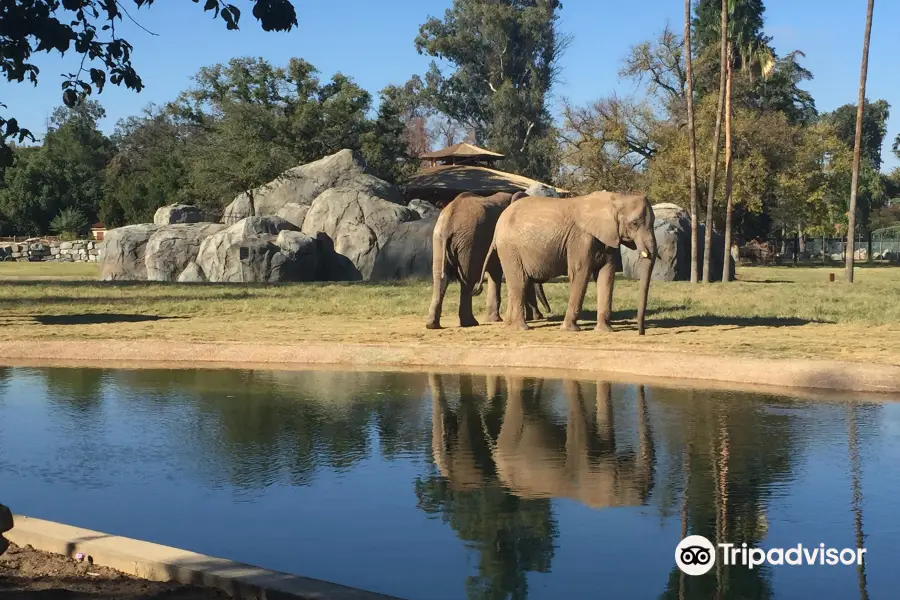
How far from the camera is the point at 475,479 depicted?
8.20 meters

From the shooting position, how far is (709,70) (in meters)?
56.2

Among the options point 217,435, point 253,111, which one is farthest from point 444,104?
point 217,435

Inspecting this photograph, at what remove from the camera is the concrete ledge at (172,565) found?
5066 mm

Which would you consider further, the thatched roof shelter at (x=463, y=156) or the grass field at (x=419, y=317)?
the thatched roof shelter at (x=463, y=156)

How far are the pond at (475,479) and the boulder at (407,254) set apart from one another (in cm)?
1673

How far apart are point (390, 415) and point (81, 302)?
1316cm

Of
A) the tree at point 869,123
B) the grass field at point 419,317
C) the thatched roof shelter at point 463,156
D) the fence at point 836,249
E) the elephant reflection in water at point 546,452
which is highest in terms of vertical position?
the tree at point 869,123

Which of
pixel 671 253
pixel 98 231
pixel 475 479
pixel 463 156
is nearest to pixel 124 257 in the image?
pixel 671 253

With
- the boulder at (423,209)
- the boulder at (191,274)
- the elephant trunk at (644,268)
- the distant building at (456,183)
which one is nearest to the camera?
the elephant trunk at (644,268)

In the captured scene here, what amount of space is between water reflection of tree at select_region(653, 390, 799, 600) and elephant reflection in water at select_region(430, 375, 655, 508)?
14.9 inches

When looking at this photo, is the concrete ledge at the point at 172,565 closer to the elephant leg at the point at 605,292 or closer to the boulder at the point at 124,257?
the elephant leg at the point at 605,292

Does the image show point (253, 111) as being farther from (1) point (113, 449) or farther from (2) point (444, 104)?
(1) point (113, 449)

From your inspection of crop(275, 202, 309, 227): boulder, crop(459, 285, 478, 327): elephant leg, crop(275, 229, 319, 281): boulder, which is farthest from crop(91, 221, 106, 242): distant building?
crop(459, 285, 478, 327): elephant leg

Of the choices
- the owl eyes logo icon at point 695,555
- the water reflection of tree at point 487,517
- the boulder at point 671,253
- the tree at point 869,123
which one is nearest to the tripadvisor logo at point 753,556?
the owl eyes logo icon at point 695,555
